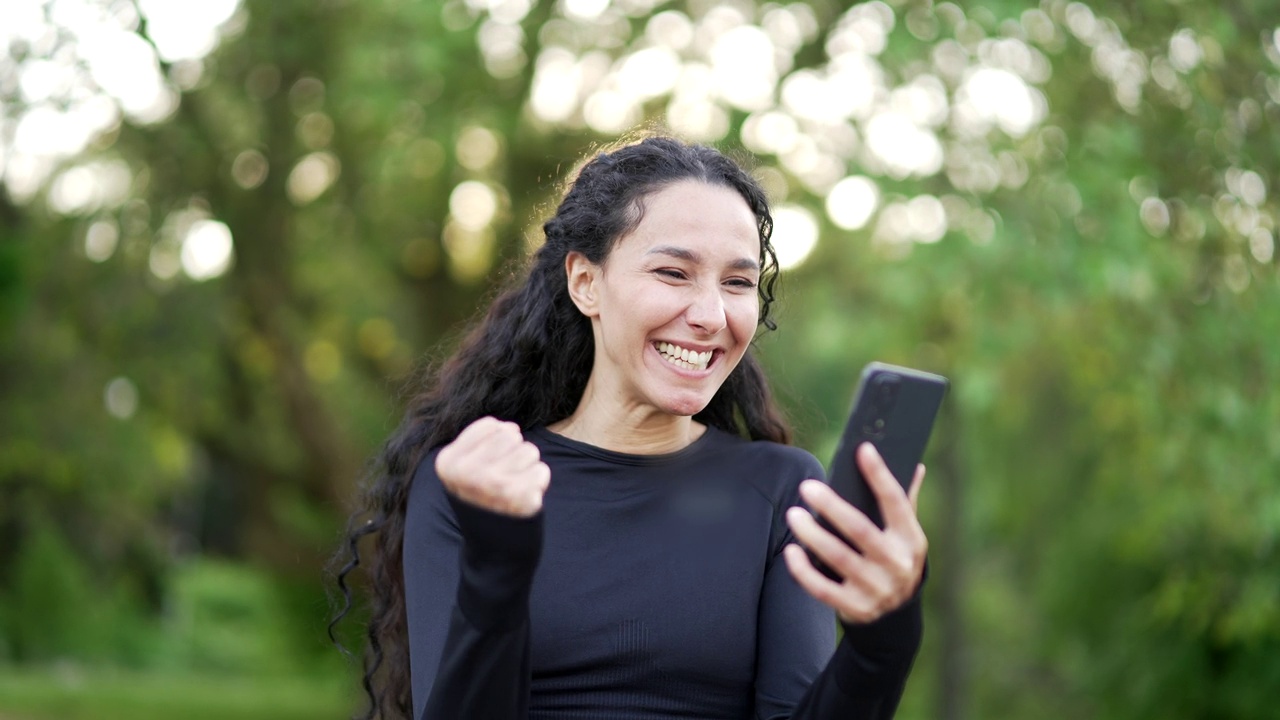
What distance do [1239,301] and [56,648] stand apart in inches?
628

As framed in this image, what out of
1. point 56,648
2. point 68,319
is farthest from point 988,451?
point 56,648

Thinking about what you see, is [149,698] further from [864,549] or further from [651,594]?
[864,549]

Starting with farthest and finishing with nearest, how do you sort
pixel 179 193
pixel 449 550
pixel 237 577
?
pixel 237 577 < pixel 179 193 < pixel 449 550

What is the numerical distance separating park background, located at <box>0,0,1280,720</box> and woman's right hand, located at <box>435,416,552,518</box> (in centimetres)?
122

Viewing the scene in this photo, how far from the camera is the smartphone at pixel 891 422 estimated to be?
181 centimetres

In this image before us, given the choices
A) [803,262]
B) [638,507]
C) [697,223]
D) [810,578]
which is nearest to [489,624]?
[810,578]

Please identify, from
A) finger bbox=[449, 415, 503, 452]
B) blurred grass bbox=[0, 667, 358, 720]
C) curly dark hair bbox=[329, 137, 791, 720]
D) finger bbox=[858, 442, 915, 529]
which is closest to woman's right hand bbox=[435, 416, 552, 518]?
finger bbox=[449, 415, 503, 452]

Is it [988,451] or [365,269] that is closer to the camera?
[365,269]

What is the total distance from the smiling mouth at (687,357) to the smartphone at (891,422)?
0.55 meters

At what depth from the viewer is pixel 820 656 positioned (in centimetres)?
227

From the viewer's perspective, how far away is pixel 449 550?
2.31 metres

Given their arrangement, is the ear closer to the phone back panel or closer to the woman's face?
the woman's face

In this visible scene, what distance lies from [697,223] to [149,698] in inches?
553

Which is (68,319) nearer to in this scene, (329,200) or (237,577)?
(329,200)
